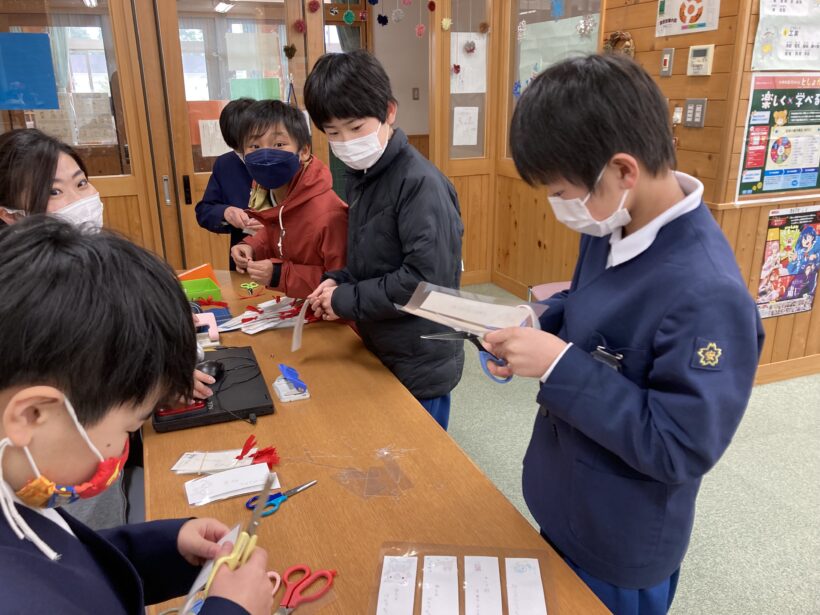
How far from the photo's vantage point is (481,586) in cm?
95

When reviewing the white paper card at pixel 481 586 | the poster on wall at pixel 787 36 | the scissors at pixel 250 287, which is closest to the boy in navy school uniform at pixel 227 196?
the scissors at pixel 250 287

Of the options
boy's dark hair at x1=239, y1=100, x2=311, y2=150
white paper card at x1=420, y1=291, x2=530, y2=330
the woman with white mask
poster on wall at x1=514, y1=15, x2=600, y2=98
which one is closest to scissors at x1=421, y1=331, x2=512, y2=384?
white paper card at x1=420, y1=291, x2=530, y2=330

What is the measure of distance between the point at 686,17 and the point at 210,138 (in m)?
2.73

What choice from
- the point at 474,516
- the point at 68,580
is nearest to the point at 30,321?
the point at 68,580

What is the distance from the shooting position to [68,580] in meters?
0.68

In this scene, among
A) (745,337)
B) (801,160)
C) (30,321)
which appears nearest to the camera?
(30,321)

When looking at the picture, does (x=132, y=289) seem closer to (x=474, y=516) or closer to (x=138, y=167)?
(x=474, y=516)

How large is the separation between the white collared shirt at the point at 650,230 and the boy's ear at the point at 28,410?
78 centimetres

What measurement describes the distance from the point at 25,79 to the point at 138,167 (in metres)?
0.72

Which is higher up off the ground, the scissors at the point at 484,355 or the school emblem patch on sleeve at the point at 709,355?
the school emblem patch on sleeve at the point at 709,355

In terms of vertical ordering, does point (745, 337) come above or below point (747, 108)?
below

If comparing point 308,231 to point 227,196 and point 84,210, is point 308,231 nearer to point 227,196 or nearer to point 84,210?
point 84,210

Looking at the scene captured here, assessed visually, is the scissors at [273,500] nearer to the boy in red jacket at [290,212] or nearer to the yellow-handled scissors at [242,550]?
the yellow-handled scissors at [242,550]

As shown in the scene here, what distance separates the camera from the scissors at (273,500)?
1146mm
